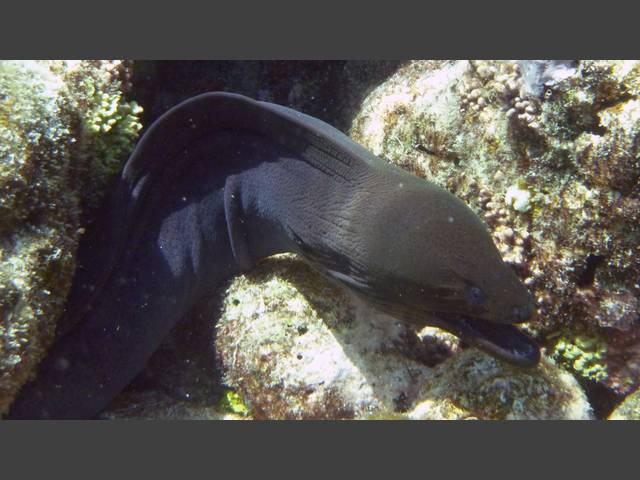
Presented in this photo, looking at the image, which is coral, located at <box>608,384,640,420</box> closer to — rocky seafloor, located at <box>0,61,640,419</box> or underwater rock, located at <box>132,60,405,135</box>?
rocky seafloor, located at <box>0,61,640,419</box>

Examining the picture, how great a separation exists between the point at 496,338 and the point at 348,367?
988mm

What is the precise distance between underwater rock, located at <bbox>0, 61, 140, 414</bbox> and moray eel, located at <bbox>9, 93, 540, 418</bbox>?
58cm

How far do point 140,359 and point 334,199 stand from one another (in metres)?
2.12

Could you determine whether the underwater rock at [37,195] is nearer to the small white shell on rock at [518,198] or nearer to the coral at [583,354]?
the small white shell on rock at [518,198]

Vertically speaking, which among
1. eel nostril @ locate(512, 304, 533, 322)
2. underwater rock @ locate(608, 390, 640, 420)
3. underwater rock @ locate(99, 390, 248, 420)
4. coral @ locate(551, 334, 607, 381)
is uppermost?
eel nostril @ locate(512, 304, 533, 322)

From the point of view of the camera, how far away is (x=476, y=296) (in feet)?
9.30

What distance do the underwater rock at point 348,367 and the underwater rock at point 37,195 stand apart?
1331 millimetres

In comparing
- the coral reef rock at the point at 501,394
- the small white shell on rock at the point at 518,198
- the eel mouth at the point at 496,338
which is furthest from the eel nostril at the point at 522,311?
the small white shell on rock at the point at 518,198

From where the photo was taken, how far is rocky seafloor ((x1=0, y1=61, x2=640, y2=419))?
107 inches

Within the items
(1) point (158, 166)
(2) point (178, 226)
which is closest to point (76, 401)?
(2) point (178, 226)

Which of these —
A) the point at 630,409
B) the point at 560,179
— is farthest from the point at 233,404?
the point at 560,179

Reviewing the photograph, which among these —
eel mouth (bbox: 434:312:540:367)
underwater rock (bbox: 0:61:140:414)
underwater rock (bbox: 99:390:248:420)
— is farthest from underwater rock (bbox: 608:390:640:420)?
underwater rock (bbox: 0:61:140:414)

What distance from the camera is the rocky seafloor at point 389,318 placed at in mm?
2721

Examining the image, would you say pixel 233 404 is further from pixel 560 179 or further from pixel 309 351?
pixel 560 179
